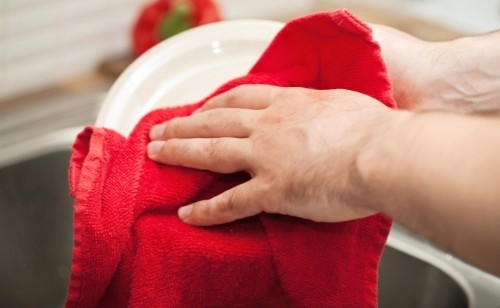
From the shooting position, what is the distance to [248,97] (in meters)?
0.45

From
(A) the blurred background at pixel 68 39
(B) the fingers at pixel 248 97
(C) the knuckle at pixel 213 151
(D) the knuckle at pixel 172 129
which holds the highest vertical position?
(B) the fingers at pixel 248 97

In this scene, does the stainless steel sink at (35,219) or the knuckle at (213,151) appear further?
the stainless steel sink at (35,219)

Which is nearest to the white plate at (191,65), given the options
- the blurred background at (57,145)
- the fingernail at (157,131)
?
the fingernail at (157,131)

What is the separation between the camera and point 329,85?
46 centimetres

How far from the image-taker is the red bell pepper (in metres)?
0.85

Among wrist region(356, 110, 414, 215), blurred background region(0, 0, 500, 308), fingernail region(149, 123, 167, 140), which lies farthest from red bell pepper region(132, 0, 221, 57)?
wrist region(356, 110, 414, 215)

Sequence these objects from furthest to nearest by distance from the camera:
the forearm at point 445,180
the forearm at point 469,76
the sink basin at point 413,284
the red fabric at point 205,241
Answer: the sink basin at point 413,284 < the forearm at point 469,76 < the red fabric at point 205,241 < the forearm at point 445,180

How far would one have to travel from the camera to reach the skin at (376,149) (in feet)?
0.95

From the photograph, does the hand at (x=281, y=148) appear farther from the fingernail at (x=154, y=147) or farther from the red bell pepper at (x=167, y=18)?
the red bell pepper at (x=167, y=18)

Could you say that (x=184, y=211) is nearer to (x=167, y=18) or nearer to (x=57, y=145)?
(x=57, y=145)

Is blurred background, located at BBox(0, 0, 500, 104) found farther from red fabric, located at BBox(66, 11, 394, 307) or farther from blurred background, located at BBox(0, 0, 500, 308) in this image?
red fabric, located at BBox(66, 11, 394, 307)

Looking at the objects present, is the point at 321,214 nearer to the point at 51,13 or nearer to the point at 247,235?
the point at 247,235

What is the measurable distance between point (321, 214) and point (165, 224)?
0.37ft

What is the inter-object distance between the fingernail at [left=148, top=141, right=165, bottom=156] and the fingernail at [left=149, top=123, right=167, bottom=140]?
0.5 inches
